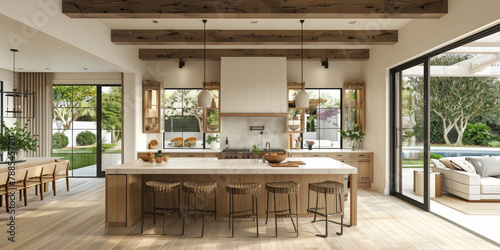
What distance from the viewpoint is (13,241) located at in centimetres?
359

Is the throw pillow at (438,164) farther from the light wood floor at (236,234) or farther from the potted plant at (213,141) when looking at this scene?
the potted plant at (213,141)

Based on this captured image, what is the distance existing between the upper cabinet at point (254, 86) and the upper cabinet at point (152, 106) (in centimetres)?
159

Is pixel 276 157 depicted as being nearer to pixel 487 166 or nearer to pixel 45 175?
pixel 487 166

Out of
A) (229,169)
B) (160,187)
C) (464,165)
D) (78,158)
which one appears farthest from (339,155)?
(78,158)

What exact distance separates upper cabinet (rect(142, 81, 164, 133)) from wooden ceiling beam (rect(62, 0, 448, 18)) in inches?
123

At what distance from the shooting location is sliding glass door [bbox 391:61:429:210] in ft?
16.4

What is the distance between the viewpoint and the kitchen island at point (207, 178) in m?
3.91

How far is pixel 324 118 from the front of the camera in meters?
7.43

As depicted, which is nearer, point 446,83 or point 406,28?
point 406,28

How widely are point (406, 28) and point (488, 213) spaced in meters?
3.20

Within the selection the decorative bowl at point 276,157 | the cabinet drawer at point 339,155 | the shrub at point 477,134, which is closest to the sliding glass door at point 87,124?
the decorative bowl at point 276,157

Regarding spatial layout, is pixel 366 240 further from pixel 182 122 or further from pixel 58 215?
pixel 182 122

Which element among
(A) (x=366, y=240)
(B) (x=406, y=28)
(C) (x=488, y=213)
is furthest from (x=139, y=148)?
(C) (x=488, y=213)

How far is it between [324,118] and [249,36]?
2991 millimetres
